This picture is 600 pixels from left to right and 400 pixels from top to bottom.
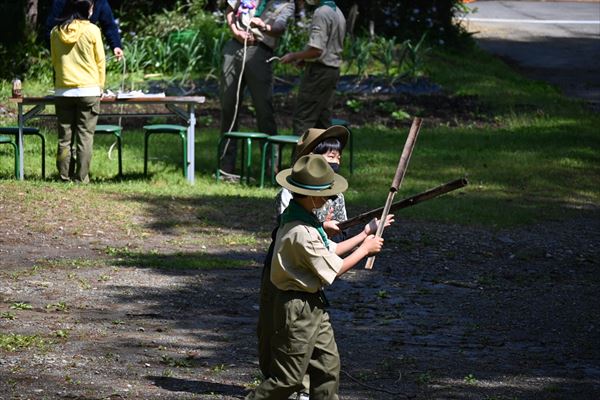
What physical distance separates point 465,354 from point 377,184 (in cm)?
582

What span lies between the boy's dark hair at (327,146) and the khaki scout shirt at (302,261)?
675 mm

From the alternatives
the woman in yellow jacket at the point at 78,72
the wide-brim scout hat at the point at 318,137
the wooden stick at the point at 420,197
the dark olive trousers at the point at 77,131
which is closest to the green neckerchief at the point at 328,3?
the woman in yellow jacket at the point at 78,72

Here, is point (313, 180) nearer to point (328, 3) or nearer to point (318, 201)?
point (318, 201)

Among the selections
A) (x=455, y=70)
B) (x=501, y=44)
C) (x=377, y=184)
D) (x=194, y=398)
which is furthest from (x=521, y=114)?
(x=194, y=398)

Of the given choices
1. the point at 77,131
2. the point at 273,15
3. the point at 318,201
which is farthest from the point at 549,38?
the point at 318,201

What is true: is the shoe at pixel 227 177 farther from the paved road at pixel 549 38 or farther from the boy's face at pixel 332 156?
the paved road at pixel 549 38

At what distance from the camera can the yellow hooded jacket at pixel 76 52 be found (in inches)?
465

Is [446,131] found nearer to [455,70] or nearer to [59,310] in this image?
[455,70]

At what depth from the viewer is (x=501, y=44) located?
26.2 m

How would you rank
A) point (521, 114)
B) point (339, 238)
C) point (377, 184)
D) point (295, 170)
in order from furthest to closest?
point (521, 114) → point (377, 184) → point (339, 238) → point (295, 170)

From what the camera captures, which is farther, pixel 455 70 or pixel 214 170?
pixel 455 70

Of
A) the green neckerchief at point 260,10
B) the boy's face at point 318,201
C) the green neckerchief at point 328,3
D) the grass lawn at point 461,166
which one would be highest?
the green neckerchief at point 328,3

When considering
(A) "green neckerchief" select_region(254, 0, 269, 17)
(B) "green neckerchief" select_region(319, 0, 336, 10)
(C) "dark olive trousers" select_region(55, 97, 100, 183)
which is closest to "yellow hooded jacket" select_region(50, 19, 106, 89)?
(C) "dark olive trousers" select_region(55, 97, 100, 183)

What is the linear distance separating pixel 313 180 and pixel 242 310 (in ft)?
9.59
